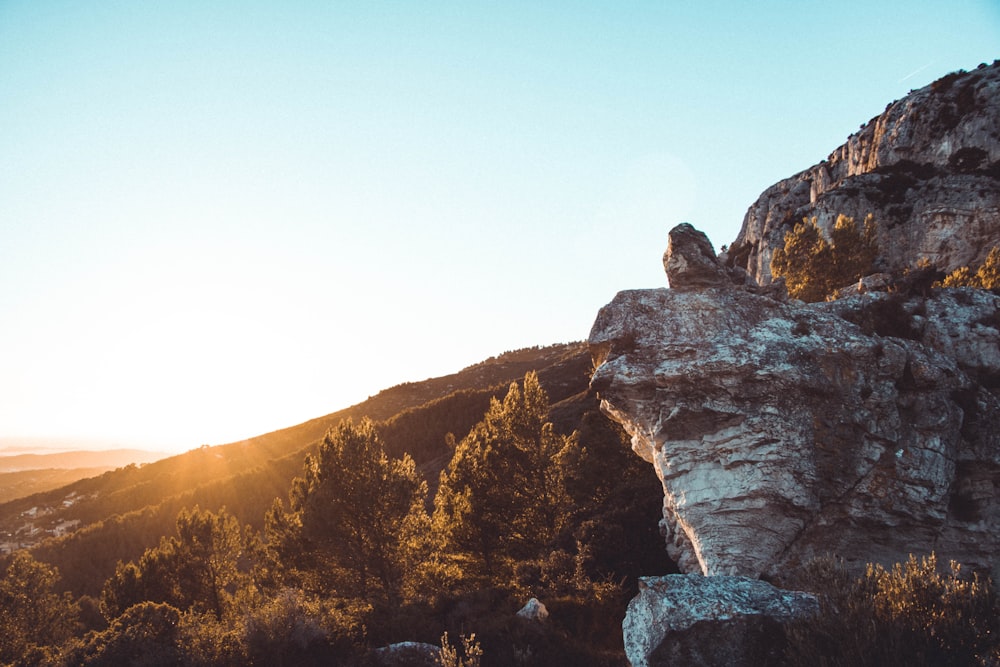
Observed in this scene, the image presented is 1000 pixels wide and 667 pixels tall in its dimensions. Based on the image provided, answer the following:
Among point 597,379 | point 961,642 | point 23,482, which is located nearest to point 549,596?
point 597,379

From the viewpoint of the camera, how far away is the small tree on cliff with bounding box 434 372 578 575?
26.5 meters

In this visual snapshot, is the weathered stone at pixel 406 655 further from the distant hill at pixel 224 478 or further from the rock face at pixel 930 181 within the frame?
the distant hill at pixel 224 478

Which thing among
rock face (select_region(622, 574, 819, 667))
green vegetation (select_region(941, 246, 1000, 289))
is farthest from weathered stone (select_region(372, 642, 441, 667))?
green vegetation (select_region(941, 246, 1000, 289))

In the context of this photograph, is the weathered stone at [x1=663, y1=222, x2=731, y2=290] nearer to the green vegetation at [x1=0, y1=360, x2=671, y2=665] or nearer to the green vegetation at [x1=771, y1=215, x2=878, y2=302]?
the green vegetation at [x1=0, y1=360, x2=671, y2=665]

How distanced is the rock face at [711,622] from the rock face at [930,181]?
124ft

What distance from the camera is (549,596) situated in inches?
696

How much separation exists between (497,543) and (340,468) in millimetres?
9934

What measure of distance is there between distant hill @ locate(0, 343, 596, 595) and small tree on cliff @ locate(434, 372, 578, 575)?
29.7 meters

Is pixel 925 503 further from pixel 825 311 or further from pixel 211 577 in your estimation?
pixel 211 577

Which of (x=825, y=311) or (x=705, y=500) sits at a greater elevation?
(x=825, y=311)

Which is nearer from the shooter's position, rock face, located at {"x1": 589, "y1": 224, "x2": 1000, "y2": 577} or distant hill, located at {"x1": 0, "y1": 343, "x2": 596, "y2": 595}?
rock face, located at {"x1": 589, "y1": 224, "x2": 1000, "y2": 577}

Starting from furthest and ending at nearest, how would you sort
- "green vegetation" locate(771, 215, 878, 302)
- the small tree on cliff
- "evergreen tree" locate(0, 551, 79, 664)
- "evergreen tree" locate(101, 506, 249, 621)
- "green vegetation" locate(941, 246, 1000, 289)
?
"green vegetation" locate(771, 215, 878, 302)
"green vegetation" locate(941, 246, 1000, 289)
"evergreen tree" locate(101, 506, 249, 621)
"evergreen tree" locate(0, 551, 79, 664)
the small tree on cliff

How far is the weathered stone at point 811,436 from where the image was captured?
13.5 m

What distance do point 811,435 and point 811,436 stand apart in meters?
0.03
